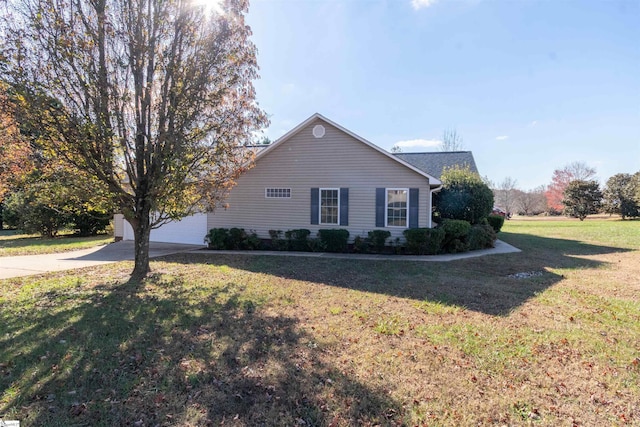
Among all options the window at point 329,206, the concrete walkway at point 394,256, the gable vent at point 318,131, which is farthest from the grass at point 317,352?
the gable vent at point 318,131

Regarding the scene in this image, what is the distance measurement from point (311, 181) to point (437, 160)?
8617 mm

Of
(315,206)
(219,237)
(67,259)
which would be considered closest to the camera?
(67,259)

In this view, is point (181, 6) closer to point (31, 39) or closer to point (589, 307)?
point (31, 39)

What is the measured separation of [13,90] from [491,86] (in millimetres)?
15959

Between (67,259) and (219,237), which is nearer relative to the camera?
(67,259)

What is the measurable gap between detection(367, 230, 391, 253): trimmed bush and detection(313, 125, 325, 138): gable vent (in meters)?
4.34

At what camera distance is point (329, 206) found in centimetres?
1265

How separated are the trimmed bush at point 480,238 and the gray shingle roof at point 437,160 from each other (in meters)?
4.68

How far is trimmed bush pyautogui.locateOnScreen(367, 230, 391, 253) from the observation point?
11.6 m

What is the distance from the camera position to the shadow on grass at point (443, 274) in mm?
6357

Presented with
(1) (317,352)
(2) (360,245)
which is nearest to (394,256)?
(2) (360,245)

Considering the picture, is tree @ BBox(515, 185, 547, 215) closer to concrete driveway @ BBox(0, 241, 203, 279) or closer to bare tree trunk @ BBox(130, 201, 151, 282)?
concrete driveway @ BBox(0, 241, 203, 279)

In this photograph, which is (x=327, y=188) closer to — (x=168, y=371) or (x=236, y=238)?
(x=236, y=238)

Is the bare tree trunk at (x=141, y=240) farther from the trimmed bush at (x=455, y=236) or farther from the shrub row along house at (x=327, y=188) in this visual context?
the trimmed bush at (x=455, y=236)
